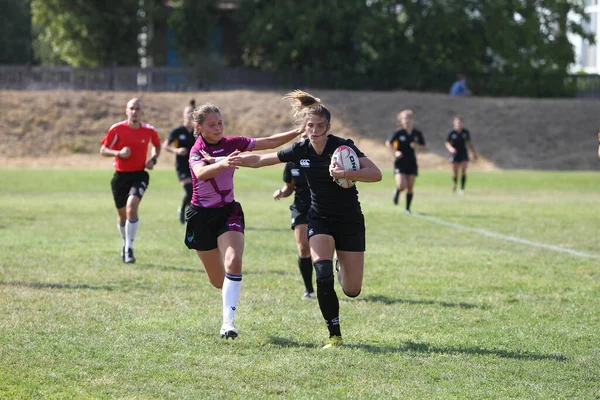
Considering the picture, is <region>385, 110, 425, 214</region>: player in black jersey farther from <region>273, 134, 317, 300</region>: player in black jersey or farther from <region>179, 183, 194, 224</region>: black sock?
<region>273, 134, 317, 300</region>: player in black jersey

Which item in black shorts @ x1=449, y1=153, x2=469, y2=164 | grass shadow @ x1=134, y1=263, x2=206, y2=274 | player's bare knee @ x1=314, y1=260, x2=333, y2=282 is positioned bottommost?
grass shadow @ x1=134, y1=263, x2=206, y2=274

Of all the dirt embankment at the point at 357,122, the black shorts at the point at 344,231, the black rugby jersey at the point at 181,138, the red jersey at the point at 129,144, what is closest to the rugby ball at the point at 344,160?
the black shorts at the point at 344,231

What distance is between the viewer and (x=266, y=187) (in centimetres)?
2856

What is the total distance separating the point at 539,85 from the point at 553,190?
865 inches

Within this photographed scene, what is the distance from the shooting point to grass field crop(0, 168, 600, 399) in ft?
21.1

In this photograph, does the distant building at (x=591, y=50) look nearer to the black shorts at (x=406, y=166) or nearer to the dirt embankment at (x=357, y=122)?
the dirt embankment at (x=357, y=122)

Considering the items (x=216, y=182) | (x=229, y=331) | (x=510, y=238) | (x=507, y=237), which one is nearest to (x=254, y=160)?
(x=216, y=182)

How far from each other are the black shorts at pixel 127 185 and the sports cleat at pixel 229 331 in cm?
506

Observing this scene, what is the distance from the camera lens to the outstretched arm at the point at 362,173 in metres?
7.07

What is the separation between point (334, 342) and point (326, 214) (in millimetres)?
1029

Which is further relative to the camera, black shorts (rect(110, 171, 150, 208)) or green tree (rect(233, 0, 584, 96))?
green tree (rect(233, 0, 584, 96))

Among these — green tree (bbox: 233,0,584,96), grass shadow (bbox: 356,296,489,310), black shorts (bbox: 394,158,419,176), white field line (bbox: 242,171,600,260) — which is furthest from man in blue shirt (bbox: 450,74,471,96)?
grass shadow (bbox: 356,296,489,310)

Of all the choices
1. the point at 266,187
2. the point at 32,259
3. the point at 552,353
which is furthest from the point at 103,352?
the point at 266,187

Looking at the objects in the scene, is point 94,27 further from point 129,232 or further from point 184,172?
point 129,232
